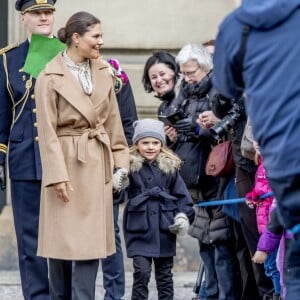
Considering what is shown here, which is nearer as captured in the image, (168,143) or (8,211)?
(168,143)

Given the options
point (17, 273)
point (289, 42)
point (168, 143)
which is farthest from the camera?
point (17, 273)

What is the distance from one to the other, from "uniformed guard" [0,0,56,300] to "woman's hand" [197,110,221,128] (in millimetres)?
1070

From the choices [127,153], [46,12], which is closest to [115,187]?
[127,153]

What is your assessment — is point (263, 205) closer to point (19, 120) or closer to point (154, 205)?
point (154, 205)

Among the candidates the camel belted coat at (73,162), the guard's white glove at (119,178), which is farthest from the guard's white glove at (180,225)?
the camel belted coat at (73,162)

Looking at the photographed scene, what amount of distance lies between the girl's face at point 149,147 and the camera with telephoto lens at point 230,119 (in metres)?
0.43

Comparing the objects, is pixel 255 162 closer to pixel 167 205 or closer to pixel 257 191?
pixel 257 191

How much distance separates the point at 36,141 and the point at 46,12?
2.72ft

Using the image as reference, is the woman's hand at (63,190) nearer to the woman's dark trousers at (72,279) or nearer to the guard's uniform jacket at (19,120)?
the woman's dark trousers at (72,279)

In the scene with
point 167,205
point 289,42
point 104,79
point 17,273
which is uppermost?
point 289,42

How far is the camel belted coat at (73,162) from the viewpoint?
7.42 metres

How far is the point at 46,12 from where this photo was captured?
812 cm

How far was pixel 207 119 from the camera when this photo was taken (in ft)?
26.8

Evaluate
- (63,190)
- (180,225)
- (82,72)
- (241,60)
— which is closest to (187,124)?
(180,225)
